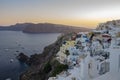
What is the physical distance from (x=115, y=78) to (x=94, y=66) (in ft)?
4.89

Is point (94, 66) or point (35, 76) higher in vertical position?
point (94, 66)

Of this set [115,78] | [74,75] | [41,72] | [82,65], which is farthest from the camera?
Answer: [41,72]

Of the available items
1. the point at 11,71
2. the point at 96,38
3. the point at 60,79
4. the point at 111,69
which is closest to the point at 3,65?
the point at 11,71

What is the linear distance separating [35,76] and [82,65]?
17458 millimetres

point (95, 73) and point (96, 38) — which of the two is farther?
point (96, 38)

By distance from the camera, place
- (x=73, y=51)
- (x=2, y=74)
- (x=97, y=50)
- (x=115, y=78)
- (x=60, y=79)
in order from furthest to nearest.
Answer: (x=2, y=74) → (x=73, y=51) → (x=97, y=50) → (x=60, y=79) → (x=115, y=78)

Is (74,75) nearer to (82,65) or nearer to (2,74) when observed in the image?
(82,65)

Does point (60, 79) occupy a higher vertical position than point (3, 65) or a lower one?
higher

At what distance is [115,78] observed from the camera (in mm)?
10531

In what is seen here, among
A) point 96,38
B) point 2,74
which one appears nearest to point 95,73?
point 96,38

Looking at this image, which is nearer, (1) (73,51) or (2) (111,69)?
(2) (111,69)

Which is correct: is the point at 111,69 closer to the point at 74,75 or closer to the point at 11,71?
the point at 74,75

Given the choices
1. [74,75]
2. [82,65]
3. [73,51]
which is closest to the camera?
[82,65]

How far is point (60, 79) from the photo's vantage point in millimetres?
13445
